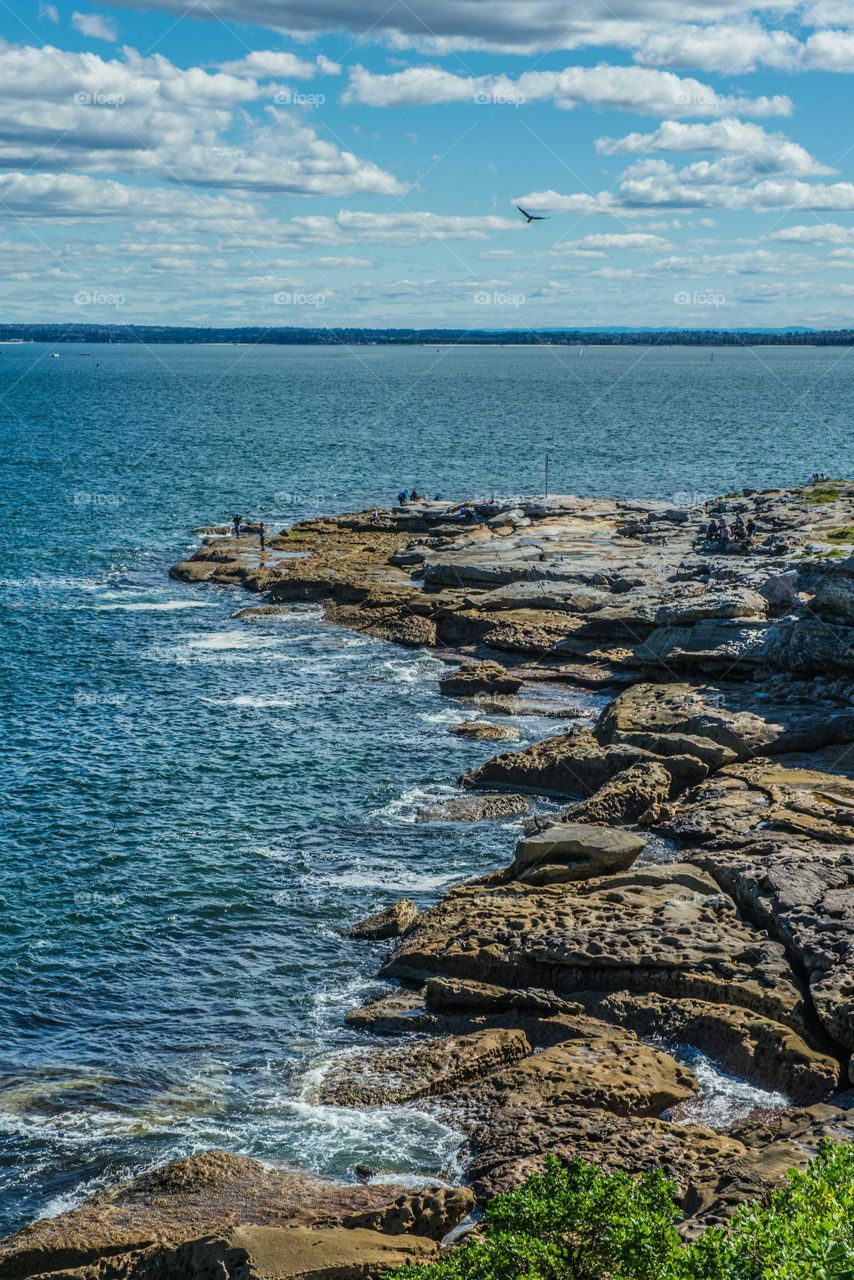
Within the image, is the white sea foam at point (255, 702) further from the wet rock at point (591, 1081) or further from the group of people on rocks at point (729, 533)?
the wet rock at point (591, 1081)

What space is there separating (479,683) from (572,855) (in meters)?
20.3

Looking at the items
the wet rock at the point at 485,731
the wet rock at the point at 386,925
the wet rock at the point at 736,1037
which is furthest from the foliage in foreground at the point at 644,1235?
the wet rock at the point at 485,731

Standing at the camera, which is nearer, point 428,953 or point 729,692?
point 428,953

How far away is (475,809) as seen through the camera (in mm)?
41562

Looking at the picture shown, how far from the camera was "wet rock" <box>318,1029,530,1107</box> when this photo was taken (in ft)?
86.4

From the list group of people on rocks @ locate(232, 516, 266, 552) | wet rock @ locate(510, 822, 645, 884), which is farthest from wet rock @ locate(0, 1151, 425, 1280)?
group of people on rocks @ locate(232, 516, 266, 552)

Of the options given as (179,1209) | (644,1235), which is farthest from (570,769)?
(644,1235)

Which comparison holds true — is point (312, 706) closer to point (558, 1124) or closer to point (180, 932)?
point (180, 932)

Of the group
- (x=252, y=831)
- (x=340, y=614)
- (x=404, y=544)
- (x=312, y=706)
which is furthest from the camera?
(x=404, y=544)

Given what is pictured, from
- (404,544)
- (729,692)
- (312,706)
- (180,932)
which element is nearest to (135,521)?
(404,544)

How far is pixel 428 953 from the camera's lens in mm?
30875

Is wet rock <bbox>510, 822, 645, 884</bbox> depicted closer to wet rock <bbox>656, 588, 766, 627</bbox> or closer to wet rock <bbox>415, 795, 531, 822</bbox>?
wet rock <bbox>415, 795, 531, 822</bbox>

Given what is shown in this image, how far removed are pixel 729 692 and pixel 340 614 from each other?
2486 centimetres

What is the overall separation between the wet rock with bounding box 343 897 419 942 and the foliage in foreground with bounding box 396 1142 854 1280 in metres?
13.9
